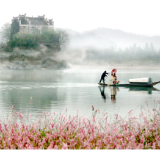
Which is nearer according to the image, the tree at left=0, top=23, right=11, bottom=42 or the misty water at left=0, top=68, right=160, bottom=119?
the misty water at left=0, top=68, right=160, bottom=119

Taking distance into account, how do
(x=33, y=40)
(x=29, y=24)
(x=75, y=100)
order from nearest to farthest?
(x=75, y=100) < (x=29, y=24) < (x=33, y=40)

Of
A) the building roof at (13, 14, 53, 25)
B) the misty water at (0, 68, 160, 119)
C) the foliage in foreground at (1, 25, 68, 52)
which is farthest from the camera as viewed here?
the foliage in foreground at (1, 25, 68, 52)

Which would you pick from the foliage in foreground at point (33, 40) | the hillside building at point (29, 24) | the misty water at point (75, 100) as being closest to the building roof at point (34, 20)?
the hillside building at point (29, 24)

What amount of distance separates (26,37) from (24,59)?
623 inches

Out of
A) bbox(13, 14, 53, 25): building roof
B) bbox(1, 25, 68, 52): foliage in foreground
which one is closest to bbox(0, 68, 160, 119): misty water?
bbox(13, 14, 53, 25): building roof

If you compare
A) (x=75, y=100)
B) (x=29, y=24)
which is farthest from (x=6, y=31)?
(x=75, y=100)

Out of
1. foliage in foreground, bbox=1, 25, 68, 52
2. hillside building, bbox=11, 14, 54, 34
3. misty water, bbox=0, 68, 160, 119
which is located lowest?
misty water, bbox=0, 68, 160, 119

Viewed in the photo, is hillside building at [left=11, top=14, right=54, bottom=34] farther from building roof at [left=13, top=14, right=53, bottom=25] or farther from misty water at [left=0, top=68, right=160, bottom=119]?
misty water at [left=0, top=68, right=160, bottom=119]

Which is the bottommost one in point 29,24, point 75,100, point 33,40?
point 75,100

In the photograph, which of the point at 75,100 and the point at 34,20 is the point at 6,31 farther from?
the point at 75,100

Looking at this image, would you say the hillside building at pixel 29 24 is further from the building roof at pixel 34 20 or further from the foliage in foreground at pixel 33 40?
the foliage in foreground at pixel 33 40

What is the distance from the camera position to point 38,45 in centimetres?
19712

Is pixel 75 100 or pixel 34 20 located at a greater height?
pixel 34 20
